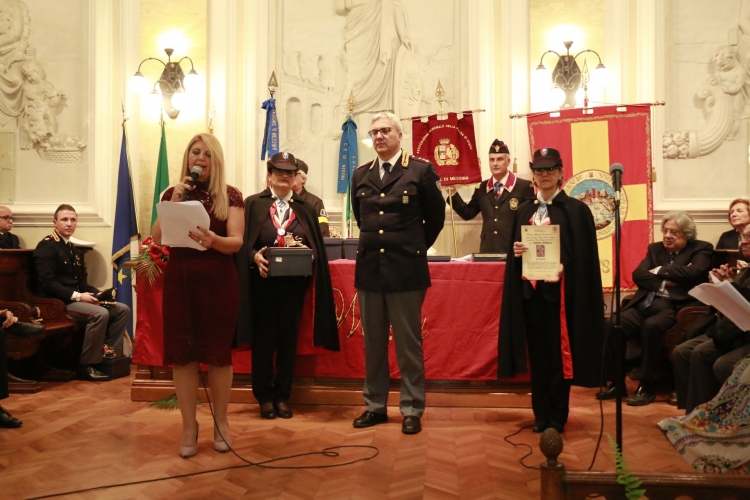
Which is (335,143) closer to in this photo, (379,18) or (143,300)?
(379,18)

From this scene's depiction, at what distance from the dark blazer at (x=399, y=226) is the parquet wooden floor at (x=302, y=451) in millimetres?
846

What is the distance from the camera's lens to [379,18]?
690cm

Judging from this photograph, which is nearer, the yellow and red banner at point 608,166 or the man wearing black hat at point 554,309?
the man wearing black hat at point 554,309

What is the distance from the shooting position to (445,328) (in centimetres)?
461

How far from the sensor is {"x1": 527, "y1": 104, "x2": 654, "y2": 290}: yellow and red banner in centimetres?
614

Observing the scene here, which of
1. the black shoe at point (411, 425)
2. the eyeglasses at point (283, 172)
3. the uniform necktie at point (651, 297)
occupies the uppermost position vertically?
the eyeglasses at point (283, 172)

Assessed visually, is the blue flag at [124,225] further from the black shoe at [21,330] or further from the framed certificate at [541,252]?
the framed certificate at [541,252]

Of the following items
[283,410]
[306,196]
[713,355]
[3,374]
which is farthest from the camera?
[306,196]

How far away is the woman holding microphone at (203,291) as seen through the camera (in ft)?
10.8

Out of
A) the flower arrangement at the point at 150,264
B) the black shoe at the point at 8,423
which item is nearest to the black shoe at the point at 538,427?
the flower arrangement at the point at 150,264

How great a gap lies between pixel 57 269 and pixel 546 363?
4310mm

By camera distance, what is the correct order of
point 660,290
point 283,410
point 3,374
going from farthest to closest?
point 660,290, point 283,410, point 3,374

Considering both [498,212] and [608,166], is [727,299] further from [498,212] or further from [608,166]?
[608,166]

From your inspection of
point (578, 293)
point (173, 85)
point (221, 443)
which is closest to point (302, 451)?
point (221, 443)
